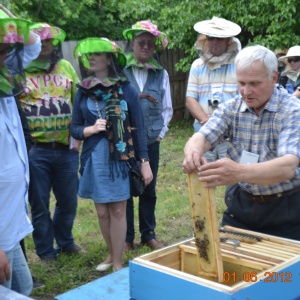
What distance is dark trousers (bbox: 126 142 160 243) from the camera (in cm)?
519

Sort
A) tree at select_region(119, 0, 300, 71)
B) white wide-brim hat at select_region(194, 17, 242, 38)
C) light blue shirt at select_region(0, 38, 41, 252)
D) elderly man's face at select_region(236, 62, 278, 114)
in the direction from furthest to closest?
tree at select_region(119, 0, 300, 71), white wide-brim hat at select_region(194, 17, 242, 38), elderly man's face at select_region(236, 62, 278, 114), light blue shirt at select_region(0, 38, 41, 252)

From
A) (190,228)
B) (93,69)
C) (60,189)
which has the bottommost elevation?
(190,228)

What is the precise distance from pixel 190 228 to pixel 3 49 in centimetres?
394

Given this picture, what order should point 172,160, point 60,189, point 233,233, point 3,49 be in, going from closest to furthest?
point 3,49 → point 233,233 → point 60,189 → point 172,160

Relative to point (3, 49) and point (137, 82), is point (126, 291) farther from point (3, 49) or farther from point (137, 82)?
point (137, 82)

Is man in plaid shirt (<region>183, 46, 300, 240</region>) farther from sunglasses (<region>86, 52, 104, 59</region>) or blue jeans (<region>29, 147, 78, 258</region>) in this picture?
blue jeans (<region>29, 147, 78, 258</region>)

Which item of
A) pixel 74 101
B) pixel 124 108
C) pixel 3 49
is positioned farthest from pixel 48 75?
pixel 3 49

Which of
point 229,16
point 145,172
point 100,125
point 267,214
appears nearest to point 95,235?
point 145,172

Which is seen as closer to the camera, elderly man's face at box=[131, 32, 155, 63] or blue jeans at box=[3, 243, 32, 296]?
blue jeans at box=[3, 243, 32, 296]

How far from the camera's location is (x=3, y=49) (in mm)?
Result: 2551

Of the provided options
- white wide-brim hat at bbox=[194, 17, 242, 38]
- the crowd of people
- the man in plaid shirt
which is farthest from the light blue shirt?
white wide-brim hat at bbox=[194, 17, 242, 38]

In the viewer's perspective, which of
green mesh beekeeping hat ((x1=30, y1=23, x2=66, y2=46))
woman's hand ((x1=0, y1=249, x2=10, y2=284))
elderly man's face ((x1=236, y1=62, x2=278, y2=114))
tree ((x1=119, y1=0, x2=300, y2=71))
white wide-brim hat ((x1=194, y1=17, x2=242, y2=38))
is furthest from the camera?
tree ((x1=119, y1=0, x2=300, y2=71))

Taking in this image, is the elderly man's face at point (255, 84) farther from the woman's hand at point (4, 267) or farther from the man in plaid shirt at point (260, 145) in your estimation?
the woman's hand at point (4, 267)

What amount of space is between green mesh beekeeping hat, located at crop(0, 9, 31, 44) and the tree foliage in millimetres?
6707
